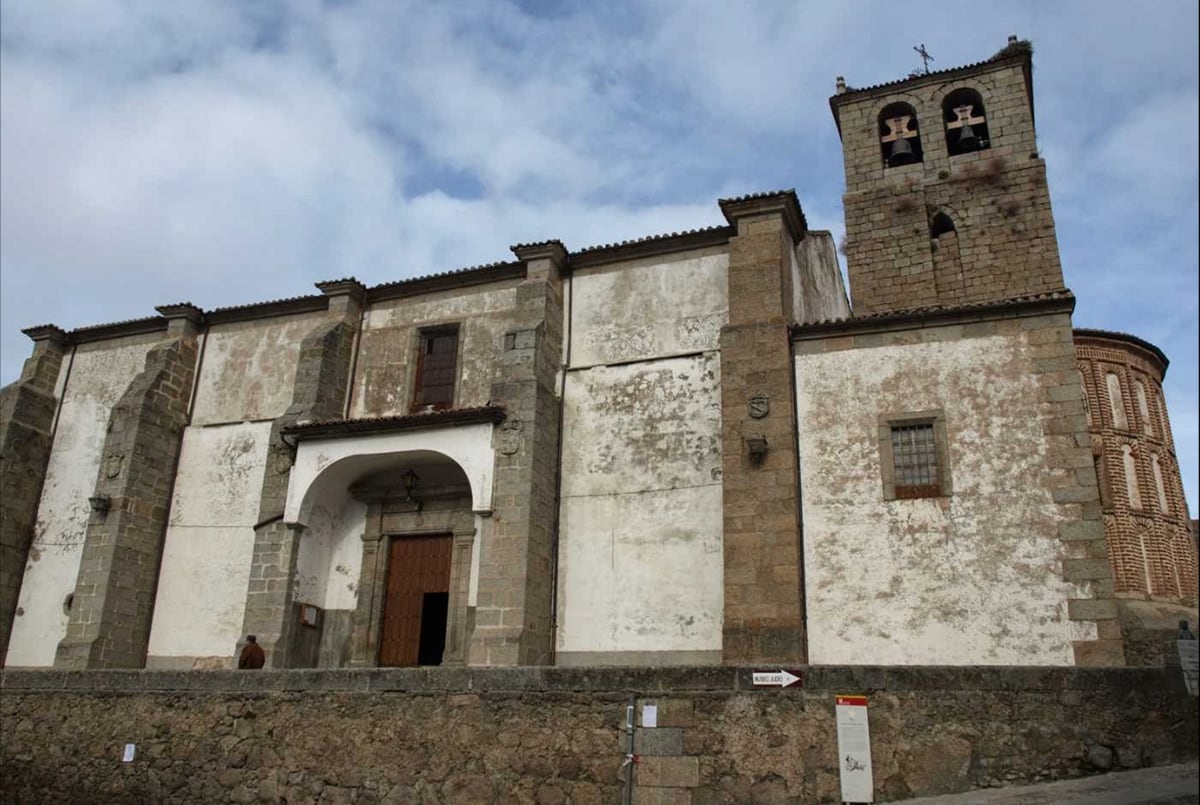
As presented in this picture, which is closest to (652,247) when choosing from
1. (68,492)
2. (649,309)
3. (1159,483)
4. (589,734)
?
(649,309)

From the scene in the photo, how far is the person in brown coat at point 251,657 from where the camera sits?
1365 cm

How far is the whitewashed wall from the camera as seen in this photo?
44.3ft

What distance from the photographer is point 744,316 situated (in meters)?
14.3

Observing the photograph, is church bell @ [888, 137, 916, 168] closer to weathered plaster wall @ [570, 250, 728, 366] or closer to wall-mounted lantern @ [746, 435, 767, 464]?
weathered plaster wall @ [570, 250, 728, 366]

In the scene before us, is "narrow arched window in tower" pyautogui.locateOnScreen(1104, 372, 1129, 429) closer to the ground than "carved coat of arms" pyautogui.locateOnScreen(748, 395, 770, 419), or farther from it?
farther from it

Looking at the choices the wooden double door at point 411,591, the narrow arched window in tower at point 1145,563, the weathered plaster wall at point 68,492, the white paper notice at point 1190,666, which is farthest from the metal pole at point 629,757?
the narrow arched window in tower at point 1145,563

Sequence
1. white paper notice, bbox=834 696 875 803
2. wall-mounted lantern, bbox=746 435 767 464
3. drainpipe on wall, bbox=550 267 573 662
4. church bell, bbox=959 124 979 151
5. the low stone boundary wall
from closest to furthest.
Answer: white paper notice, bbox=834 696 875 803
the low stone boundary wall
wall-mounted lantern, bbox=746 435 767 464
drainpipe on wall, bbox=550 267 573 662
church bell, bbox=959 124 979 151

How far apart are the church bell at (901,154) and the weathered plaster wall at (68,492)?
15.7m

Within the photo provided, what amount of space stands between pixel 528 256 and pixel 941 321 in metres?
6.89

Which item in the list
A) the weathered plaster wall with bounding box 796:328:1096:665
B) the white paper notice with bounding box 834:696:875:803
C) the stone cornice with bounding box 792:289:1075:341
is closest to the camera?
the white paper notice with bounding box 834:696:875:803

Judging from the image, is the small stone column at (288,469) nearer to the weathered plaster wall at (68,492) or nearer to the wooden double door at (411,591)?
the wooden double door at (411,591)

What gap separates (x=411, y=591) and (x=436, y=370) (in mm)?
3947

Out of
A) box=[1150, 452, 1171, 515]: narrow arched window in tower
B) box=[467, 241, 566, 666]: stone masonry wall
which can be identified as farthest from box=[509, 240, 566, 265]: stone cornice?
box=[1150, 452, 1171, 515]: narrow arched window in tower

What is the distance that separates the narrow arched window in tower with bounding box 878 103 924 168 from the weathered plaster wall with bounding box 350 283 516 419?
8.87m
